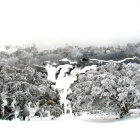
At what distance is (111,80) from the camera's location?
20578 mm

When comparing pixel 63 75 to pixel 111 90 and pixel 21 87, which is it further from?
pixel 111 90

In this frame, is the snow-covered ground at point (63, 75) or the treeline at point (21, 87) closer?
the treeline at point (21, 87)

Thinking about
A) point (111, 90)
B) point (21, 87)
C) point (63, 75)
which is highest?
point (111, 90)

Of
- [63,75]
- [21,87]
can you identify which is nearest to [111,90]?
[21,87]

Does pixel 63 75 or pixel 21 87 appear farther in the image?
pixel 63 75

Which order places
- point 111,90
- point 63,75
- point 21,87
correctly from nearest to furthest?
point 111,90
point 21,87
point 63,75

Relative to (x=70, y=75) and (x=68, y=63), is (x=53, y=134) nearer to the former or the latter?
(x=70, y=75)

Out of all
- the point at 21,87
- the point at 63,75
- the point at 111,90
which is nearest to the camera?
the point at 111,90

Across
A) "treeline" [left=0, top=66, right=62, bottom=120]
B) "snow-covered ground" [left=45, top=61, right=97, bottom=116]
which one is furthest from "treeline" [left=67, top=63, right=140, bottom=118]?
"snow-covered ground" [left=45, top=61, right=97, bottom=116]

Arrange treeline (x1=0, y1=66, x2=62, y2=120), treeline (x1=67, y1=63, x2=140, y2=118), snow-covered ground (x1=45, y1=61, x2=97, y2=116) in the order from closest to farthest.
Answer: treeline (x1=67, y1=63, x2=140, y2=118)
treeline (x1=0, y1=66, x2=62, y2=120)
snow-covered ground (x1=45, y1=61, x2=97, y2=116)

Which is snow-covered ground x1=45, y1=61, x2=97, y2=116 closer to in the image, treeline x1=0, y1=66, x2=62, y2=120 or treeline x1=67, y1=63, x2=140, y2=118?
treeline x1=0, y1=66, x2=62, y2=120

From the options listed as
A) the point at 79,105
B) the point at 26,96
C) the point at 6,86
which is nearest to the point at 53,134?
the point at 79,105

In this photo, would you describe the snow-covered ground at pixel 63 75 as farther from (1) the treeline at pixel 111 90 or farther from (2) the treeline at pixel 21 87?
(1) the treeline at pixel 111 90

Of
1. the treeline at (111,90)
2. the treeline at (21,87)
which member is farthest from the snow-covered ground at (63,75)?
the treeline at (111,90)
